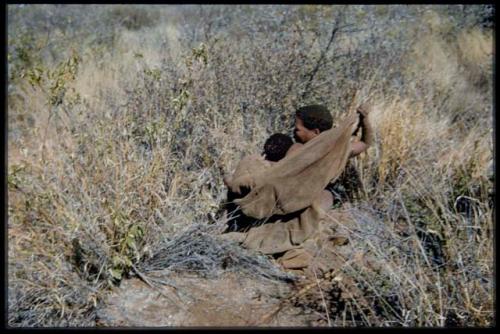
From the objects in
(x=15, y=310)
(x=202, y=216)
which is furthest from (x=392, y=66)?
(x=15, y=310)

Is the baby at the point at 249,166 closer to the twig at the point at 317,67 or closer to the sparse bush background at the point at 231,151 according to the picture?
the sparse bush background at the point at 231,151

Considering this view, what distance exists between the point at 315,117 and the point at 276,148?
313 millimetres

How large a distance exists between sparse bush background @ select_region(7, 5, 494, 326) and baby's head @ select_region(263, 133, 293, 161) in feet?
1.53

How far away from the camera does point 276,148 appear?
3.53 metres

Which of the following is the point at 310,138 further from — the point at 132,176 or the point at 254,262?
the point at 132,176

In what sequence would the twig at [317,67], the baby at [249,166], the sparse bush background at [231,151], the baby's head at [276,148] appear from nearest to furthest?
1. the sparse bush background at [231,151]
2. the baby at [249,166]
3. the baby's head at [276,148]
4. the twig at [317,67]

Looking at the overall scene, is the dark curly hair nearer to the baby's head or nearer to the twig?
the baby's head

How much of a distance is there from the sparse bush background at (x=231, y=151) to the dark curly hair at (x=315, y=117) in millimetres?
634

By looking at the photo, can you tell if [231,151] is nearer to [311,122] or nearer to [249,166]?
[249,166]

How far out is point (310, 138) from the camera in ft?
11.5

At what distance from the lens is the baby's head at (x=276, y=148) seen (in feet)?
11.6

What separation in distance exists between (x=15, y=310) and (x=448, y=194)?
8.98 ft

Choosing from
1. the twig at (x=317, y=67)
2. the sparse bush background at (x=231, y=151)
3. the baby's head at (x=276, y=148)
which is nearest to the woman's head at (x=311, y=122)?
the baby's head at (x=276, y=148)

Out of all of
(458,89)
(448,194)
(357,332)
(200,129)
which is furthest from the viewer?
(458,89)
